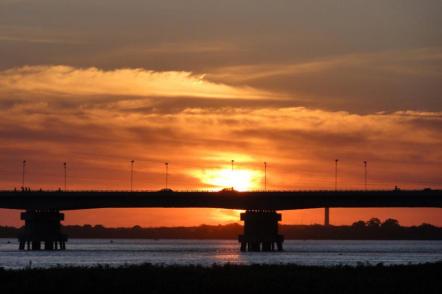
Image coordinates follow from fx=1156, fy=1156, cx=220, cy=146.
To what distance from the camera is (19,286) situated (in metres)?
→ 81.5

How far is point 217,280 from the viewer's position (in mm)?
85438

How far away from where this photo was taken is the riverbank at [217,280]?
8106 cm

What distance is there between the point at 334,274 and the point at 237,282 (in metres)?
12.0

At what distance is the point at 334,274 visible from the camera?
93562mm

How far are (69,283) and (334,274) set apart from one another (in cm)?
2258

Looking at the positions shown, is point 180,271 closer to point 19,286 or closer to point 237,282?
point 237,282

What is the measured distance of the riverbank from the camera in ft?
266

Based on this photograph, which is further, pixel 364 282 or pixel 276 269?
pixel 276 269

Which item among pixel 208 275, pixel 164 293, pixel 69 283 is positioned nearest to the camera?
pixel 164 293

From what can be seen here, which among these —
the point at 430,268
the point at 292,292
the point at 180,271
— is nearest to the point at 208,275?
the point at 180,271

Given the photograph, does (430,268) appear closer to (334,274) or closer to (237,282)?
(334,274)

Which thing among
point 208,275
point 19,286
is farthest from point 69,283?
point 208,275

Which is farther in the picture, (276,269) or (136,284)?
(276,269)

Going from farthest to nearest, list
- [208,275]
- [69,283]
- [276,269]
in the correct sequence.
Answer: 1. [276,269]
2. [208,275]
3. [69,283]
